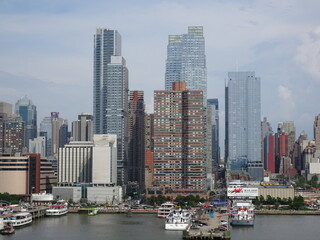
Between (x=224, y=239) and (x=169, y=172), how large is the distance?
82.4m

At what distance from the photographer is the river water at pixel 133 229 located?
8600 centimetres

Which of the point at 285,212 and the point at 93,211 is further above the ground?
the point at 93,211

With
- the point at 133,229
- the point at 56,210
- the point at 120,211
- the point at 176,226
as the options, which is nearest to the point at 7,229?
the point at 133,229

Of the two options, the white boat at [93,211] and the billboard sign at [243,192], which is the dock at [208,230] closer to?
the white boat at [93,211]

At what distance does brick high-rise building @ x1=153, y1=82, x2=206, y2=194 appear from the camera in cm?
16275

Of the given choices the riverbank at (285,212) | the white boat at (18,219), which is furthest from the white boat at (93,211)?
the riverbank at (285,212)

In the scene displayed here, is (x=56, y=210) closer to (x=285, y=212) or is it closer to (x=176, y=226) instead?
(x=176, y=226)

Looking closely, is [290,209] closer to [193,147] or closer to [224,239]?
[193,147]

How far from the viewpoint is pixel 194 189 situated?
16138 centimetres

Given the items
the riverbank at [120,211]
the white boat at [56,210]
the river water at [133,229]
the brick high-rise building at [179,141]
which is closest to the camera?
the river water at [133,229]

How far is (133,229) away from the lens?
94.9 m

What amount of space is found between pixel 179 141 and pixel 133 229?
70473 mm

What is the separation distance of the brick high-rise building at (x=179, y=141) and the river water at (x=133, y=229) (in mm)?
44576

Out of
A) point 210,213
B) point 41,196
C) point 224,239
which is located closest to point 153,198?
point 41,196
